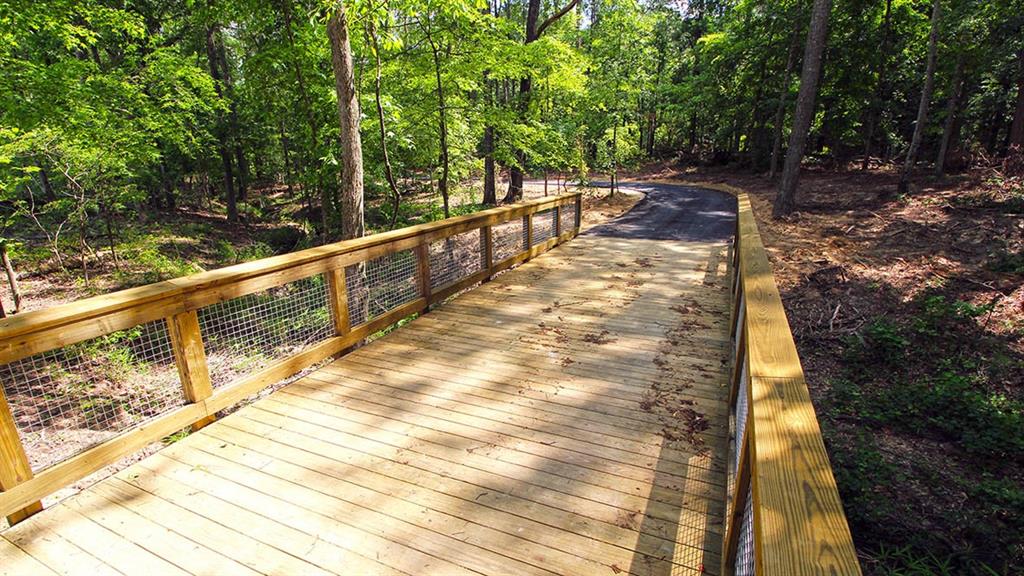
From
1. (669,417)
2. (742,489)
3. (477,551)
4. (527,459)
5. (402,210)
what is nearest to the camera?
(742,489)

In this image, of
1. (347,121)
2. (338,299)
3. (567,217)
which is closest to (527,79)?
(567,217)

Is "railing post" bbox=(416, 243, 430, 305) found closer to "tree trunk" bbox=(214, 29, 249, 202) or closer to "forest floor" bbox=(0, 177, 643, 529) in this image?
"forest floor" bbox=(0, 177, 643, 529)

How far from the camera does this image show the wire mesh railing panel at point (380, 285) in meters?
4.18

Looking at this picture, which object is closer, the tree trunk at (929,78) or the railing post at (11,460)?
the railing post at (11,460)

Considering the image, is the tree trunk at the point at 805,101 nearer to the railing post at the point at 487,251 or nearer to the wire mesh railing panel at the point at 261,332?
the railing post at the point at 487,251

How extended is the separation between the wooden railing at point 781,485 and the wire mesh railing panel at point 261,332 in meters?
2.91

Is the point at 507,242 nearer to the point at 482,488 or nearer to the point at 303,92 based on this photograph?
the point at 303,92

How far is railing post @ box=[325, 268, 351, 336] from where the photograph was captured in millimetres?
3678

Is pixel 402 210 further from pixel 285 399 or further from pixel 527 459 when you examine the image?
pixel 527 459

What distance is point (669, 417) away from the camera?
299 cm

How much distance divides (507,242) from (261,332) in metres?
3.90

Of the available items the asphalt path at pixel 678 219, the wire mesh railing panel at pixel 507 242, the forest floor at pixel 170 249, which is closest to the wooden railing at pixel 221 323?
the wire mesh railing panel at pixel 507 242

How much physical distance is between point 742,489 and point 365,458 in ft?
6.12

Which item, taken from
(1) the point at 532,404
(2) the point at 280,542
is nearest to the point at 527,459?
(1) the point at 532,404
